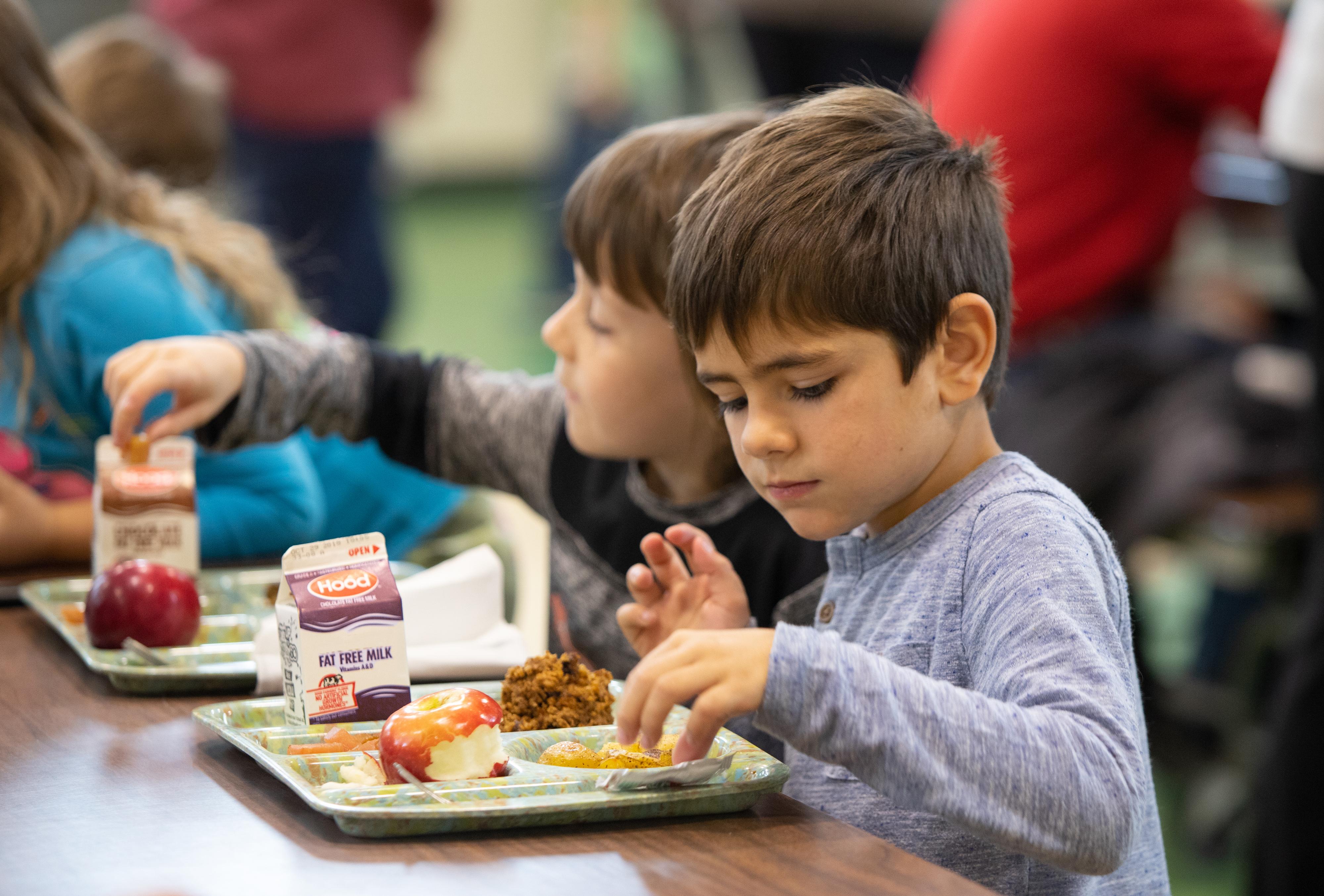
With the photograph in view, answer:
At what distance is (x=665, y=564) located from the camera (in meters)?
1.12

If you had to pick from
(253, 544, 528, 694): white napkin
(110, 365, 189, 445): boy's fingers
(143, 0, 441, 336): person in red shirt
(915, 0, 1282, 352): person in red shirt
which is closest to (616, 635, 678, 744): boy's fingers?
(253, 544, 528, 694): white napkin

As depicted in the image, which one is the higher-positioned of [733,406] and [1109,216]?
[1109,216]

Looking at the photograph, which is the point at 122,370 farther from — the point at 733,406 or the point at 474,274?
the point at 474,274

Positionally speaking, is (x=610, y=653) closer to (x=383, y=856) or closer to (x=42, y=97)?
(x=383, y=856)

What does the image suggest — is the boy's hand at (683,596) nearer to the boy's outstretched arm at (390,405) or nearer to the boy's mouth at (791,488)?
the boy's mouth at (791,488)

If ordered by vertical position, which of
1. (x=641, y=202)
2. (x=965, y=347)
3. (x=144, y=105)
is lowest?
(x=965, y=347)

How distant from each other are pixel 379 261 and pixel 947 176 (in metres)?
2.62

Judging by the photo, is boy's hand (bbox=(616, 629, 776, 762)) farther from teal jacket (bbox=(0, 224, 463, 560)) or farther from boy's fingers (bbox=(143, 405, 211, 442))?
teal jacket (bbox=(0, 224, 463, 560))

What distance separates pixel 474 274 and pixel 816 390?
609 centimetres

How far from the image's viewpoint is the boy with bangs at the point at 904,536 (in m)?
0.79

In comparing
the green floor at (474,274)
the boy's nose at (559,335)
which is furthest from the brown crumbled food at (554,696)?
the green floor at (474,274)

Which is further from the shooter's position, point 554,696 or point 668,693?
point 554,696

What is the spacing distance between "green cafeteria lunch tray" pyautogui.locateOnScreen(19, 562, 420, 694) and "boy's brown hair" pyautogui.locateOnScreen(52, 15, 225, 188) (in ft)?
3.37

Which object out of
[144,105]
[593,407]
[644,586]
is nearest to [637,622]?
[644,586]
